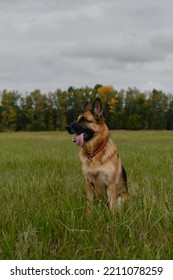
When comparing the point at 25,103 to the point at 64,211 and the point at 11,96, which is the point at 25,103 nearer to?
the point at 11,96

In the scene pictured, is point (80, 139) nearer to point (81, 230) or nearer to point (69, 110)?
point (81, 230)

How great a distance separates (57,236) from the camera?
11.2 ft

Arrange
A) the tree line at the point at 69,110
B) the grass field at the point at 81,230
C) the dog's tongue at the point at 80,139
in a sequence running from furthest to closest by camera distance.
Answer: the tree line at the point at 69,110 < the dog's tongue at the point at 80,139 < the grass field at the point at 81,230

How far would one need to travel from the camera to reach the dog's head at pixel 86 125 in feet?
15.9

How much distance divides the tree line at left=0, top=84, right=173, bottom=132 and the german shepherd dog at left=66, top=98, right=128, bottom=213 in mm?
71979

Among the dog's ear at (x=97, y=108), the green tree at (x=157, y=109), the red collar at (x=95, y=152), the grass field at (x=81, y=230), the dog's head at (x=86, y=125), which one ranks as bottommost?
the grass field at (x=81, y=230)

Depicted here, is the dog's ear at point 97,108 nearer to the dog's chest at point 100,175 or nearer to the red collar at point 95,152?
the red collar at point 95,152

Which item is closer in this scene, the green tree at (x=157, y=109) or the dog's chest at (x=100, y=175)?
Answer: the dog's chest at (x=100, y=175)

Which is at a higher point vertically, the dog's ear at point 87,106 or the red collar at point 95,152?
the dog's ear at point 87,106

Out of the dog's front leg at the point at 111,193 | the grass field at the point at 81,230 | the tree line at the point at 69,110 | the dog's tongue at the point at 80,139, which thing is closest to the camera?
the grass field at the point at 81,230

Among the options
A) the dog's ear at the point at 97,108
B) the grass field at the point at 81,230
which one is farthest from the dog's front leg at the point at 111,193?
the dog's ear at the point at 97,108

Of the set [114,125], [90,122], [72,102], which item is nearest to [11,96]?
[72,102]

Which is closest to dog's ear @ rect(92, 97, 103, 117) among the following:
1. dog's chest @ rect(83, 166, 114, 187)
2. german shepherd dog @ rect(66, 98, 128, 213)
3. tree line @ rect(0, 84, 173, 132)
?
german shepherd dog @ rect(66, 98, 128, 213)

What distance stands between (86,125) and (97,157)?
561mm
